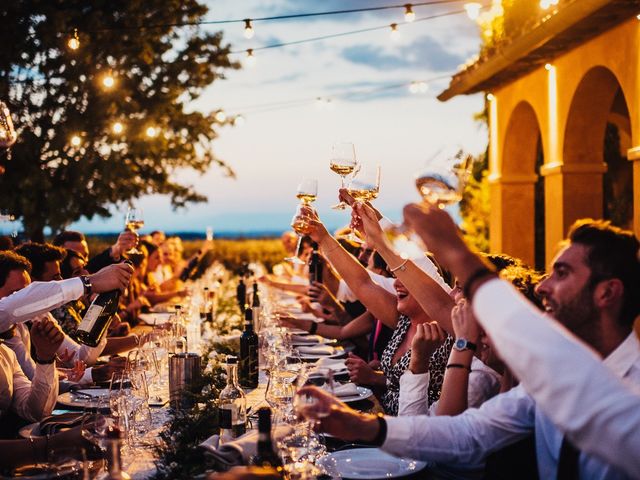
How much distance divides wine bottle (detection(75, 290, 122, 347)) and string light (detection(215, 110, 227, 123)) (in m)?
13.1

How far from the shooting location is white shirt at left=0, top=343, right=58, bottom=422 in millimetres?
2902

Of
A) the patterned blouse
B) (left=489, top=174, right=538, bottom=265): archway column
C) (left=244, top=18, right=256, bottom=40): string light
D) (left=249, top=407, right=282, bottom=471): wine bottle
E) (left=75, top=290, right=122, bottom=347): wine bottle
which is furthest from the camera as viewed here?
(left=489, top=174, right=538, bottom=265): archway column

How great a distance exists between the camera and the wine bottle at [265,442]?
1.74 m

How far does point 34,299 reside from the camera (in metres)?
3.14

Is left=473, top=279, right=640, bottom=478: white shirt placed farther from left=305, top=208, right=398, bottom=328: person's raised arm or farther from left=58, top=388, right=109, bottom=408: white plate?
left=305, top=208, right=398, bottom=328: person's raised arm

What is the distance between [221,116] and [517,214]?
28.3 feet

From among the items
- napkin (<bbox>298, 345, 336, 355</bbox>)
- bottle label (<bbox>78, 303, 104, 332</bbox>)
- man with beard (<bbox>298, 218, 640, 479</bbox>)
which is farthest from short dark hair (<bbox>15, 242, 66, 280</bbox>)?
man with beard (<bbox>298, 218, 640, 479</bbox>)

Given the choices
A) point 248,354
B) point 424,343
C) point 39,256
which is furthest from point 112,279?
point 424,343

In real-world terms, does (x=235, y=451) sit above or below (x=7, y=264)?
below

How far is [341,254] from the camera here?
147 inches

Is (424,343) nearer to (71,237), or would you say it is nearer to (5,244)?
(5,244)

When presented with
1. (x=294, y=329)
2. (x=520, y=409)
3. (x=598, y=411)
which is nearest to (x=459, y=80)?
(x=294, y=329)

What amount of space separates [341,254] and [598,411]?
7.75ft

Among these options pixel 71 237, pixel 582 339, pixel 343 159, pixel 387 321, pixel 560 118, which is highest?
pixel 560 118
